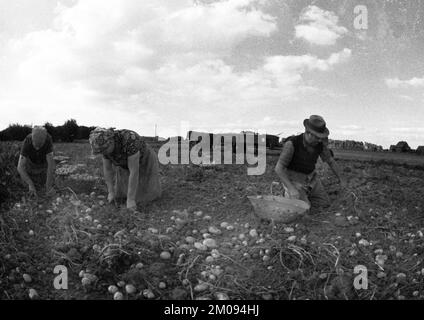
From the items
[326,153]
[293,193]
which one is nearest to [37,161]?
[293,193]

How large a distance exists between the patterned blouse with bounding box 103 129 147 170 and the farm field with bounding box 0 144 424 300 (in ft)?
1.97

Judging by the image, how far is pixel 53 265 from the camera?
368 cm

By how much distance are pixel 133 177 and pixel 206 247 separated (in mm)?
1384

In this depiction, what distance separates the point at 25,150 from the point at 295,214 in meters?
3.64

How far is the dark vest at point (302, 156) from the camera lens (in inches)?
195

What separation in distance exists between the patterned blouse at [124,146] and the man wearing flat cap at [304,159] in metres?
1.65

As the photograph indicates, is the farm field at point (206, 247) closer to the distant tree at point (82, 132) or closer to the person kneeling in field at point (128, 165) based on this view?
the person kneeling in field at point (128, 165)

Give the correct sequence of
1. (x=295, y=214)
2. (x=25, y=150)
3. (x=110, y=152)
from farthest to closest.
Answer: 1. (x=25, y=150)
2. (x=110, y=152)
3. (x=295, y=214)

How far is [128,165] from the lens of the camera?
498 cm

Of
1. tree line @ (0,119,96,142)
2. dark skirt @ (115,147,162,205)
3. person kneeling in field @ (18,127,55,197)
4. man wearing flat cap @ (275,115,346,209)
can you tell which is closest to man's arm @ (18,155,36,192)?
person kneeling in field @ (18,127,55,197)

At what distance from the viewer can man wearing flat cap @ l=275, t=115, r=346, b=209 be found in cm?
477
